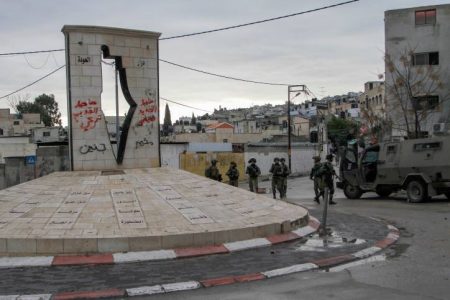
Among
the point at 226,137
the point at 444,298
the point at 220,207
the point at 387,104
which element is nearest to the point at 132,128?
the point at 220,207

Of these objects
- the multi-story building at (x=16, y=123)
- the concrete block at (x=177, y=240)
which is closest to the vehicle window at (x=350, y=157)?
the concrete block at (x=177, y=240)

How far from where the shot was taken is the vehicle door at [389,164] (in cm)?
1984

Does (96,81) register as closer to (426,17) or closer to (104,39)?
(104,39)

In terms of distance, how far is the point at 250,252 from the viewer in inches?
363

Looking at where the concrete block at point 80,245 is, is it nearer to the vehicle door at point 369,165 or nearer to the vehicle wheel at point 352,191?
the vehicle door at point 369,165

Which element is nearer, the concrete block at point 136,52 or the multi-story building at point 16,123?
the concrete block at point 136,52

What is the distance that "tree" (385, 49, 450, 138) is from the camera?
33.0 metres

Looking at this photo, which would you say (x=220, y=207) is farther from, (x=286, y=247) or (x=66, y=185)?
(x=66, y=185)

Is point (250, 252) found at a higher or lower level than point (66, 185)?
lower

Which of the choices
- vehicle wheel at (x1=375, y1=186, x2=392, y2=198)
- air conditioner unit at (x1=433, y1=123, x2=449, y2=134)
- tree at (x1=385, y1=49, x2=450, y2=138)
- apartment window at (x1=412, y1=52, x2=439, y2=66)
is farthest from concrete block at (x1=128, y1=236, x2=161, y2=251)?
apartment window at (x1=412, y1=52, x2=439, y2=66)

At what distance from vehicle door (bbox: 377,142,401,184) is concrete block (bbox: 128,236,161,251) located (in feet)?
42.3

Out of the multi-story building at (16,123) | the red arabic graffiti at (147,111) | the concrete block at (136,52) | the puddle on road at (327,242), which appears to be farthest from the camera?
the multi-story building at (16,123)

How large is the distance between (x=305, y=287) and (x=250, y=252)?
239 centimetres

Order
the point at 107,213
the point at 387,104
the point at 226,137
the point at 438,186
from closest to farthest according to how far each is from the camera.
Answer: the point at 107,213 → the point at 438,186 → the point at 387,104 → the point at 226,137
